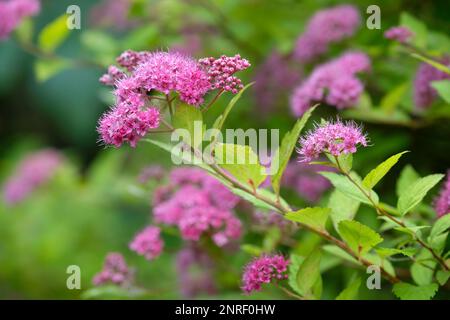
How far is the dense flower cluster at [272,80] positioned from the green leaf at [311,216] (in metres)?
0.76

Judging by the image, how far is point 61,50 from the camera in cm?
292

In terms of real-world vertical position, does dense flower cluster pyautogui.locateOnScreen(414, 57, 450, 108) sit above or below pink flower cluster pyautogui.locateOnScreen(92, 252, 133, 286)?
above

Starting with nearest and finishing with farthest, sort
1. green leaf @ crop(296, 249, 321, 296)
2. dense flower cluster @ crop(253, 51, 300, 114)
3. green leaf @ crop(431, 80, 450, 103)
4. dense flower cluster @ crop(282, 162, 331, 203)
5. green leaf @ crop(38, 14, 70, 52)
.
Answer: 1. green leaf @ crop(296, 249, 321, 296)
2. green leaf @ crop(431, 80, 450, 103)
3. dense flower cluster @ crop(282, 162, 331, 203)
4. green leaf @ crop(38, 14, 70, 52)
5. dense flower cluster @ crop(253, 51, 300, 114)

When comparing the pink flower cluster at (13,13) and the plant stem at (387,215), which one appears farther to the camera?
the pink flower cluster at (13,13)

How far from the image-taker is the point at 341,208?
1017 millimetres

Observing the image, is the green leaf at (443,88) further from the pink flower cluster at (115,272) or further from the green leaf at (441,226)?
the pink flower cluster at (115,272)

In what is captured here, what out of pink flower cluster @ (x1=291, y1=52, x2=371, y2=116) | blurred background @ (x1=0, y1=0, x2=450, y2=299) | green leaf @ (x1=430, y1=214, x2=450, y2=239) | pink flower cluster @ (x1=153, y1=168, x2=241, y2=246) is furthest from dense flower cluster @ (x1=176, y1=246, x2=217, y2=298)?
green leaf @ (x1=430, y1=214, x2=450, y2=239)

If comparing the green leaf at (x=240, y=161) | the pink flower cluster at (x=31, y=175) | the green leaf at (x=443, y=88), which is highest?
the pink flower cluster at (x=31, y=175)

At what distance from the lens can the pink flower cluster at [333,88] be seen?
48.0 inches

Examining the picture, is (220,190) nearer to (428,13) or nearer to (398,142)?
(398,142)

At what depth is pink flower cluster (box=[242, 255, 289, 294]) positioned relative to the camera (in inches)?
36.5

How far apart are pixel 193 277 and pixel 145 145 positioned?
0.85 meters

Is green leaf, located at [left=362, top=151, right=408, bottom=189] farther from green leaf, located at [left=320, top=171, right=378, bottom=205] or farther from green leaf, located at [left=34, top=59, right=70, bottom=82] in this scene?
green leaf, located at [left=34, top=59, right=70, bottom=82]

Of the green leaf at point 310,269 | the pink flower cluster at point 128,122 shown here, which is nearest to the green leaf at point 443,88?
the green leaf at point 310,269
